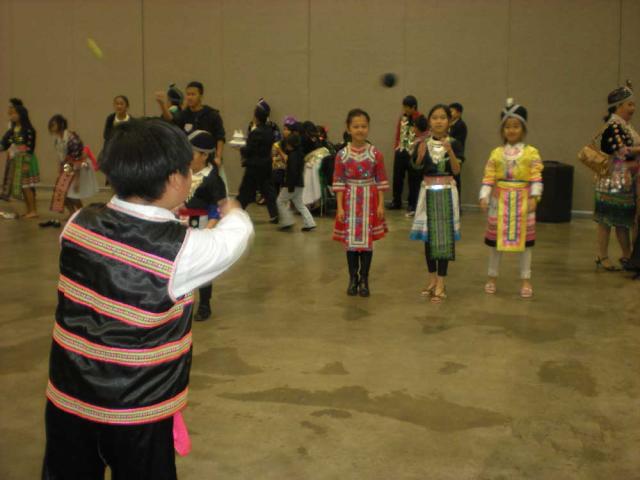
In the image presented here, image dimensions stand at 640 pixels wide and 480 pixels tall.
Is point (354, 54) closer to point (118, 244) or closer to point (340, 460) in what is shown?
point (340, 460)

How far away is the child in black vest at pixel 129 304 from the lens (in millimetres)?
1806

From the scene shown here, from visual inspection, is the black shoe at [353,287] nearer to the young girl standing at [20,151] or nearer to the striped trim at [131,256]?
the striped trim at [131,256]

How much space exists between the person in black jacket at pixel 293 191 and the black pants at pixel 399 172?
7.05ft

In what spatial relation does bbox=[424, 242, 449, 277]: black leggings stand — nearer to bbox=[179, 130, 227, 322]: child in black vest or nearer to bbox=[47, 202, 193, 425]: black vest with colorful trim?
bbox=[179, 130, 227, 322]: child in black vest

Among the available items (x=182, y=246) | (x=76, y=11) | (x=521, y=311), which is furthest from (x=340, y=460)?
(x=76, y=11)

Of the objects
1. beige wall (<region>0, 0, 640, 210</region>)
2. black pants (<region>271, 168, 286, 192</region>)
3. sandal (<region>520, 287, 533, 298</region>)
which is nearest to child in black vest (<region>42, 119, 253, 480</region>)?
sandal (<region>520, 287, 533, 298</region>)

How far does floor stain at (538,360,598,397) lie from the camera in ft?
12.5

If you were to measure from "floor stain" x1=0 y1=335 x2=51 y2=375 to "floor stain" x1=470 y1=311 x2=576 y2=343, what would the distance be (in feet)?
9.07

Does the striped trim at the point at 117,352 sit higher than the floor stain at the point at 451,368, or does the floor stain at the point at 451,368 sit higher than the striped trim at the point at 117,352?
the striped trim at the point at 117,352

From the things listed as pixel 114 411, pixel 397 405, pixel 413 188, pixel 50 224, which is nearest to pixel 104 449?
pixel 114 411

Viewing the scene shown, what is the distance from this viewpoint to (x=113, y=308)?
1806 mm

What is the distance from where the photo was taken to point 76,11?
42.5 ft

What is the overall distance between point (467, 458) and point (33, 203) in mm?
8177

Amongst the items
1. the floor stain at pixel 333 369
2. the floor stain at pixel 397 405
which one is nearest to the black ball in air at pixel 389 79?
the floor stain at pixel 333 369
